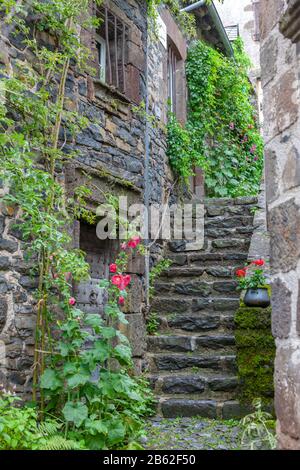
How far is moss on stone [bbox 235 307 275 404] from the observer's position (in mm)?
4047

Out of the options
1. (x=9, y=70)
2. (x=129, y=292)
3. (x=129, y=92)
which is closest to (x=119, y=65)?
(x=129, y=92)

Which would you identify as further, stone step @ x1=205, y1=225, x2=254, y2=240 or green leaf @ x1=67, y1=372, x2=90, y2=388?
stone step @ x1=205, y1=225, x2=254, y2=240

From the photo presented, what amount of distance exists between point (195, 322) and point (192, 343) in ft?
0.98

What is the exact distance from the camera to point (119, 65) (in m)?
5.52

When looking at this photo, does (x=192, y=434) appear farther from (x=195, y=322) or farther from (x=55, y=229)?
(x=55, y=229)

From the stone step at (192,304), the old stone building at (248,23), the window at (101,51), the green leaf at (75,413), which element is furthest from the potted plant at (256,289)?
the old stone building at (248,23)

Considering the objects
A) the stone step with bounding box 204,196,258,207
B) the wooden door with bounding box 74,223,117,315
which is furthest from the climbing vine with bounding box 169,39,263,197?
the wooden door with bounding box 74,223,117,315

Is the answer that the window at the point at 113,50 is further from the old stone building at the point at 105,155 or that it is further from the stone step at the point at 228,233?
the stone step at the point at 228,233

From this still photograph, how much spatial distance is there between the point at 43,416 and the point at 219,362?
5.94 ft

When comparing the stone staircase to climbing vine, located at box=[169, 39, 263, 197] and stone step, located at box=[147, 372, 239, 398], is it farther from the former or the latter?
climbing vine, located at box=[169, 39, 263, 197]

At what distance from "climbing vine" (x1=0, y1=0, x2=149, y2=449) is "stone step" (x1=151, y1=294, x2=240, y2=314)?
1453 millimetres

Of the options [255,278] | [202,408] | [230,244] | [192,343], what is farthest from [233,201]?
[202,408]

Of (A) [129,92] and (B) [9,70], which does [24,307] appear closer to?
(B) [9,70]

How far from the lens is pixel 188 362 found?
4758 mm
